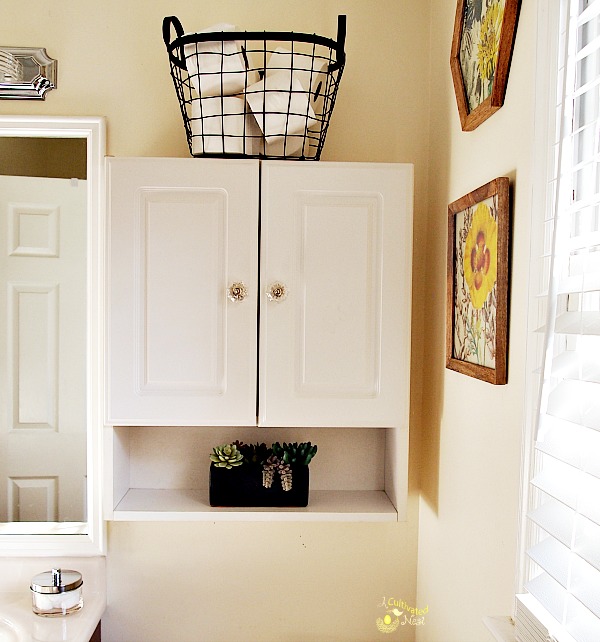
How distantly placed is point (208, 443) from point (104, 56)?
941 mm

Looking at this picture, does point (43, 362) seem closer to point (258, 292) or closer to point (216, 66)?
point (258, 292)

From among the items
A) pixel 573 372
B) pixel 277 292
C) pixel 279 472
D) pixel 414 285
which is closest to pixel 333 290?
pixel 277 292

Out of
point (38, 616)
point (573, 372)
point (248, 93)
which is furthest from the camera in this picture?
point (38, 616)

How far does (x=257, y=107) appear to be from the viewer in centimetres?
135

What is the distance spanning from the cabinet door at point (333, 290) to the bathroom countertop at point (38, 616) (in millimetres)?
580

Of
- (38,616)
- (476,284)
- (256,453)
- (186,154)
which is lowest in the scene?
(38,616)

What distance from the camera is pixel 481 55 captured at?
1146 millimetres

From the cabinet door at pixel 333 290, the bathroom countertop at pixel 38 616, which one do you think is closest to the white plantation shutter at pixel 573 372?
the cabinet door at pixel 333 290

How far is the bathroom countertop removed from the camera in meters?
1.38

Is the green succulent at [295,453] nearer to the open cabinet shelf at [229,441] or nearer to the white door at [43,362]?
the open cabinet shelf at [229,441]

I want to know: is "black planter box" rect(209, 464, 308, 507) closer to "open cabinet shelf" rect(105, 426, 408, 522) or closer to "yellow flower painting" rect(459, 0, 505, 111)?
"open cabinet shelf" rect(105, 426, 408, 522)

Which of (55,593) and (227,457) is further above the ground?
(227,457)

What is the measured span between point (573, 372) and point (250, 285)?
77 centimetres

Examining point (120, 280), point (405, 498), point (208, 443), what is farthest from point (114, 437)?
point (405, 498)
